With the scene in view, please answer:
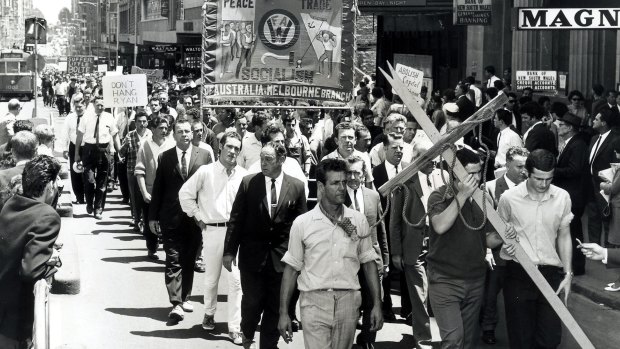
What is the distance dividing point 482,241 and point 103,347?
3899mm

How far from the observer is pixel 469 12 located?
84.6ft

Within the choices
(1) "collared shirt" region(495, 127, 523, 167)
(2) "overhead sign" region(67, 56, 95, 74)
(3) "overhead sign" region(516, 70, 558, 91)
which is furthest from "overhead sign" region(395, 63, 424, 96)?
(2) "overhead sign" region(67, 56, 95, 74)

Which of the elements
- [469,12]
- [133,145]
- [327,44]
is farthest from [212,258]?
[469,12]

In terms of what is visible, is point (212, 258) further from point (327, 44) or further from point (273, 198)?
point (327, 44)

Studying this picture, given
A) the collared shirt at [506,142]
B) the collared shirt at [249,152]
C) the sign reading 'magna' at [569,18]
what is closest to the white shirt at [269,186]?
the collared shirt at [506,142]

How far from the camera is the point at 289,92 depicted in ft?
38.0

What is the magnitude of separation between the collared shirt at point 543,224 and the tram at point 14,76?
69.4 metres

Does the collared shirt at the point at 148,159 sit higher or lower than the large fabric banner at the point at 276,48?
lower

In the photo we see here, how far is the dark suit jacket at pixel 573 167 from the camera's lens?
13.1m

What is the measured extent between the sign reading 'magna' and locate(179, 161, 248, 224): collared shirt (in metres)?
5.98

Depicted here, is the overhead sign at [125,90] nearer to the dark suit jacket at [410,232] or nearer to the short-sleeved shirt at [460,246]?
the dark suit jacket at [410,232]

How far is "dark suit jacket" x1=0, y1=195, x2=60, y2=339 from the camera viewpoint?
7.58 m

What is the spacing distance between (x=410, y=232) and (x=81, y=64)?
122 meters

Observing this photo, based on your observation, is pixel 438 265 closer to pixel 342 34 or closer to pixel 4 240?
pixel 4 240
